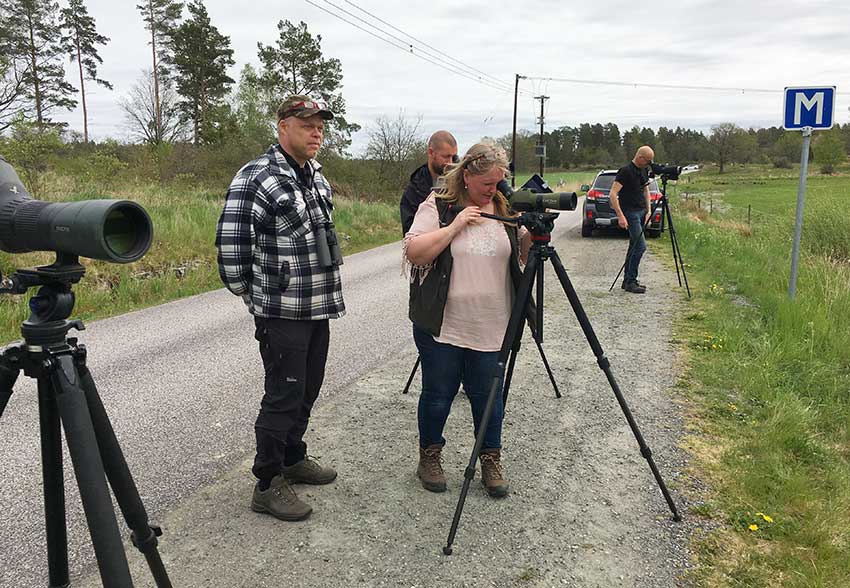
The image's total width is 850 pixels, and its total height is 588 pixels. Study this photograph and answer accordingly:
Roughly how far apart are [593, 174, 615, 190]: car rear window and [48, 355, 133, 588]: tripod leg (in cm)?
1373

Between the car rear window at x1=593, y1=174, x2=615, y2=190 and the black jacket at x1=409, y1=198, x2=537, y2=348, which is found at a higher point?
the car rear window at x1=593, y1=174, x2=615, y2=190

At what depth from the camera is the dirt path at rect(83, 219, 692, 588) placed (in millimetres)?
2342

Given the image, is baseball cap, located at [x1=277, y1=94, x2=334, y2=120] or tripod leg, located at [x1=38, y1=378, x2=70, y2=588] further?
baseball cap, located at [x1=277, y1=94, x2=334, y2=120]

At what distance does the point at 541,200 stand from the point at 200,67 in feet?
102

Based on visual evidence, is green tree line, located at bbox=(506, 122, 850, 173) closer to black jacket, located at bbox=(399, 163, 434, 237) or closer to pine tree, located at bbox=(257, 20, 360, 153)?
pine tree, located at bbox=(257, 20, 360, 153)

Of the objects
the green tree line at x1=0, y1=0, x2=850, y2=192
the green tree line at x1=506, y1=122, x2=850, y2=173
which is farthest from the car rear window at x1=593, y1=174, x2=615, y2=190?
the green tree line at x1=506, y1=122, x2=850, y2=173

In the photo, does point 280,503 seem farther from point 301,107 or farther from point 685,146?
point 685,146

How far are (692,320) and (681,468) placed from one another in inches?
136

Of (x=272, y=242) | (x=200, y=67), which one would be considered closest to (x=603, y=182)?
(x=272, y=242)

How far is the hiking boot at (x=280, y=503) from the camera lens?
268 cm

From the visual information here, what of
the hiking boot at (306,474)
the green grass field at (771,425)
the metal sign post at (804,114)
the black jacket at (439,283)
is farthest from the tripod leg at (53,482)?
the metal sign post at (804,114)

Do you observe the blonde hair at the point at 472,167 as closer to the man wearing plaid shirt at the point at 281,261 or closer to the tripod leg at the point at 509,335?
the tripod leg at the point at 509,335

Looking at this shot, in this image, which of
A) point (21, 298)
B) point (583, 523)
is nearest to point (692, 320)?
point (583, 523)

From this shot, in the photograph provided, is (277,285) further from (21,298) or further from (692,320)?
(21,298)
